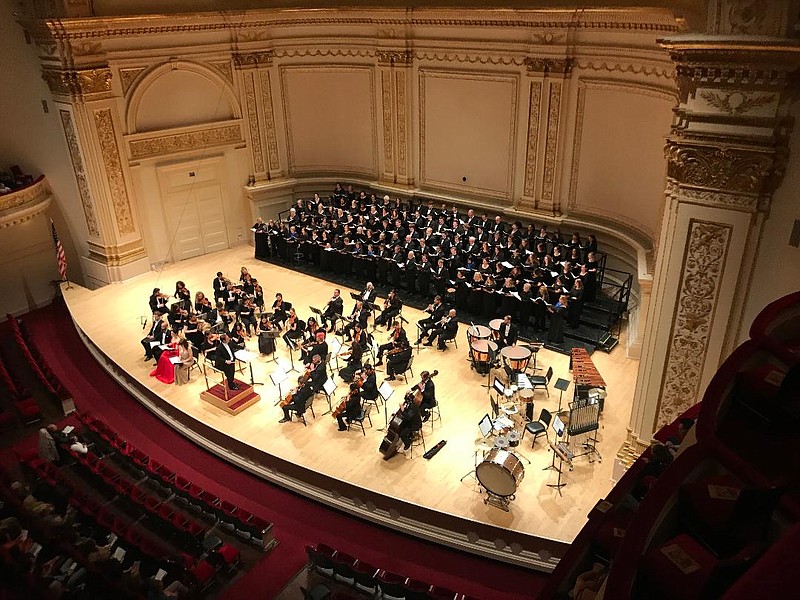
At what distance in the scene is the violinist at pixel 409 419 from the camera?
9.06 metres

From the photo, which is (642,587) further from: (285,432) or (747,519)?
(285,432)

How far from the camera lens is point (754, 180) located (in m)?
6.15

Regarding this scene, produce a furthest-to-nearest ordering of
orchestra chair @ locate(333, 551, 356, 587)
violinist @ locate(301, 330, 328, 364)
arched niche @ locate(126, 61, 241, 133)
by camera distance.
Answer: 1. arched niche @ locate(126, 61, 241, 133)
2. violinist @ locate(301, 330, 328, 364)
3. orchestra chair @ locate(333, 551, 356, 587)

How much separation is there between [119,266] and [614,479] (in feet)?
40.3

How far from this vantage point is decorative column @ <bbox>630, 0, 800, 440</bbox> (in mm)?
5777

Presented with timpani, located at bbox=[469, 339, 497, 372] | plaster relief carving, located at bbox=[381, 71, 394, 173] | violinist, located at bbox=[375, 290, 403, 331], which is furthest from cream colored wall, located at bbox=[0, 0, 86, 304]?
timpani, located at bbox=[469, 339, 497, 372]

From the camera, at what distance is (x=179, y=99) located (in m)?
15.9

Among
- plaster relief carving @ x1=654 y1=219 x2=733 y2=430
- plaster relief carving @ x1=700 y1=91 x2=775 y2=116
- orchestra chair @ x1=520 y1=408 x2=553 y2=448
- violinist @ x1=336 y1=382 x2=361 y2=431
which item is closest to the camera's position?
plaster relief carving @ x1=700 y1=91 x2=775 y2=116

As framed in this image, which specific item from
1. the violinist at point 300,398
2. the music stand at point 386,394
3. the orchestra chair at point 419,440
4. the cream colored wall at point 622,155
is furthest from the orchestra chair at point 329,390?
the cream colored wall at point 622,155

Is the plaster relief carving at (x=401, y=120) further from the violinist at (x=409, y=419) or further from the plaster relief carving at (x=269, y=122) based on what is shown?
the violinist at (x=409, y=419)

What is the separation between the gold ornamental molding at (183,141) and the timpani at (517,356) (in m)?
10.2

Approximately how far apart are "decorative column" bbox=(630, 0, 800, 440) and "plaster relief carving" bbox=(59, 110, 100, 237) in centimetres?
1287

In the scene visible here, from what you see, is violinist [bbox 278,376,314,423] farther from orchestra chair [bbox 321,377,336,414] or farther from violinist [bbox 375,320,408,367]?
violinist [bbox 375,320,408,367]

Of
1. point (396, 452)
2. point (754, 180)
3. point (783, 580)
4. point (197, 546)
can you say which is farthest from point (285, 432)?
point (783, 580)
